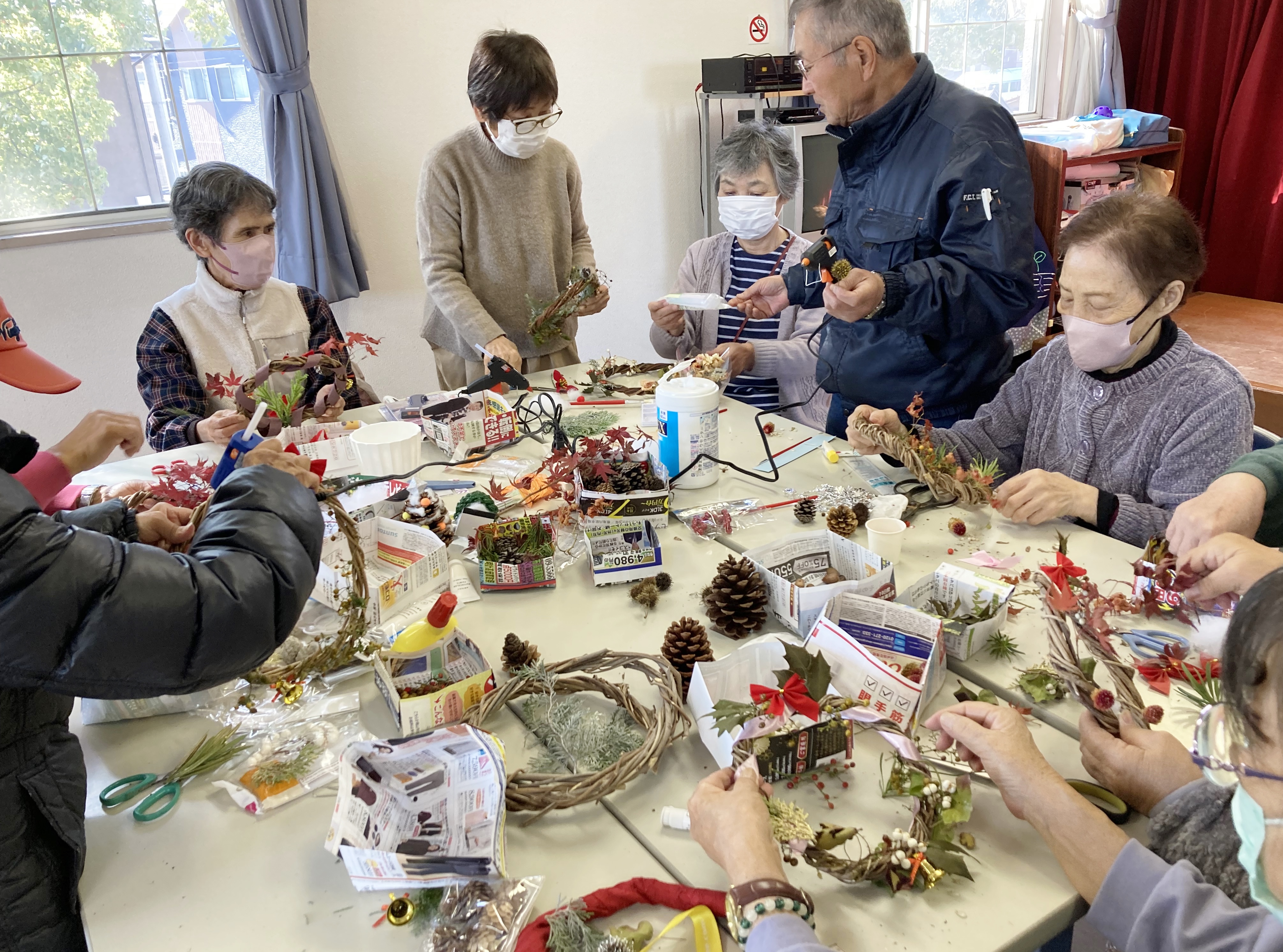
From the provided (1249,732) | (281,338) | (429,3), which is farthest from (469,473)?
(429,3)

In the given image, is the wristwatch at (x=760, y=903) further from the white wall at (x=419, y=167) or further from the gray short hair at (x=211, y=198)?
the white wall at (x=419, y=167)

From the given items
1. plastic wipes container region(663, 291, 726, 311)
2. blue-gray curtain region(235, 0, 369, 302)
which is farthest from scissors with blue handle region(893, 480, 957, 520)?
blue-gray curtain region(235, 0, 369, 302)

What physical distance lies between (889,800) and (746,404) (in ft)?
5.19

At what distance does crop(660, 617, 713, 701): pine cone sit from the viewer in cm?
126

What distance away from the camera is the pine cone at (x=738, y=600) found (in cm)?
138

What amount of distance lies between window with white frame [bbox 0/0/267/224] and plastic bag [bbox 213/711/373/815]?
2.92m

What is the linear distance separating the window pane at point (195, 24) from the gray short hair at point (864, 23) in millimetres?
2479

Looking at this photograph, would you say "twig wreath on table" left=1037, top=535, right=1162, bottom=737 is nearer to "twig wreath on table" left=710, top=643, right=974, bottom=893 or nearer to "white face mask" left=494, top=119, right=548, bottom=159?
"twig wreath on table" left=710, top=643, right=974, bottom=893

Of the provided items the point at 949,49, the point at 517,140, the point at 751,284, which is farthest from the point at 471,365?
the point at 949,49

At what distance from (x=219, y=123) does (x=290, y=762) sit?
327 centimetres

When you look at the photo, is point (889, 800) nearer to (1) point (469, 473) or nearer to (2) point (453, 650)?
(2) point (453, 650)

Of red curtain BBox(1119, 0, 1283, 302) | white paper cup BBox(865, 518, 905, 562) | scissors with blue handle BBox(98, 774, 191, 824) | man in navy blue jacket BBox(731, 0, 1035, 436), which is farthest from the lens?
red curtain BBox(1119, 0, 1283, 302)

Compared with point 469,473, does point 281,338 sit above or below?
above

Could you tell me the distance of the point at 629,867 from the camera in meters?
0.98
